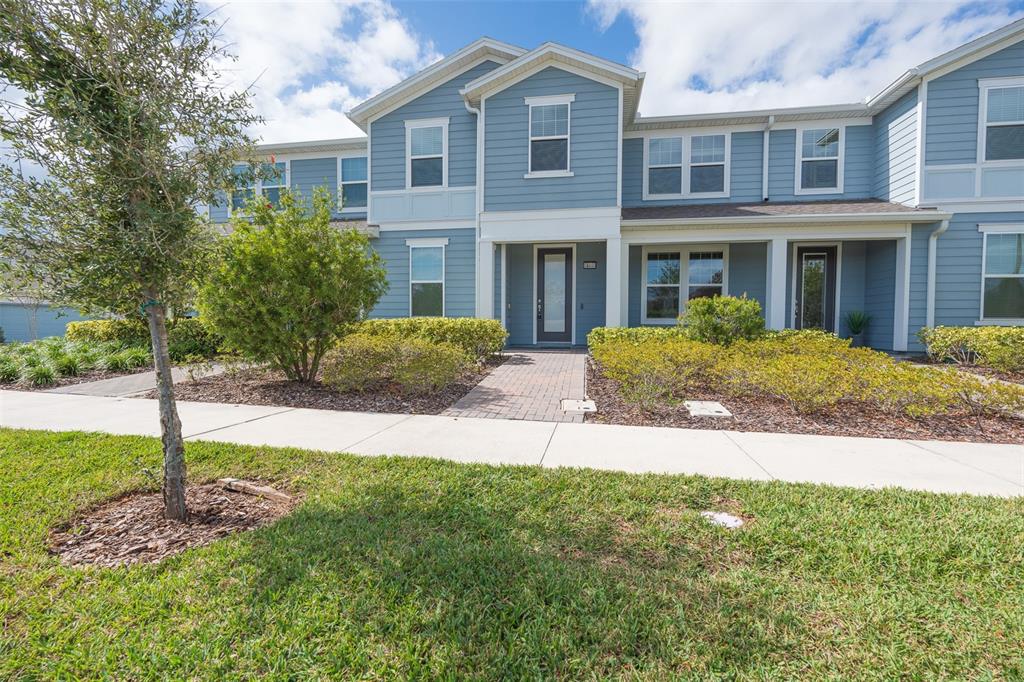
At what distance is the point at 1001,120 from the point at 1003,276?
11.2 ft

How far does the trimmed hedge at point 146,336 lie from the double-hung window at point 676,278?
10577 millimetres

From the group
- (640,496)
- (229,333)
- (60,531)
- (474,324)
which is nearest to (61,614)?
(60,531)

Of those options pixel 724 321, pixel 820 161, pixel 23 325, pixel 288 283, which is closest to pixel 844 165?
pixel 820 161

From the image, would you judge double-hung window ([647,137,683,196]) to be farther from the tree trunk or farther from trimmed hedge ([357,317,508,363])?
the tree trunk

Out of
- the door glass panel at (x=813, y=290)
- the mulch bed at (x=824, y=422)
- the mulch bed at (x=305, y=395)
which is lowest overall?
the mulch bed at (x=824, y=422)

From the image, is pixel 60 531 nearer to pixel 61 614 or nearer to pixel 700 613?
pixel 61 614

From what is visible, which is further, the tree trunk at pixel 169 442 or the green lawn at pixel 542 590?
the tree trunk at pixel 169 442

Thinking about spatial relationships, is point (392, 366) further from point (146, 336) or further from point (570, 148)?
point (146, 336)

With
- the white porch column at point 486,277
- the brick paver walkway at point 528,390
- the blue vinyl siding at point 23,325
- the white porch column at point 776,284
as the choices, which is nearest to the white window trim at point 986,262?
the white porch column at point 776,284

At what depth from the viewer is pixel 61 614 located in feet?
6.64

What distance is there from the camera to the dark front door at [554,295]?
12.1m

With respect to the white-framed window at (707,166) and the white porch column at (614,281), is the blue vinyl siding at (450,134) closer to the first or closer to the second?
the white porch column at (614,281)

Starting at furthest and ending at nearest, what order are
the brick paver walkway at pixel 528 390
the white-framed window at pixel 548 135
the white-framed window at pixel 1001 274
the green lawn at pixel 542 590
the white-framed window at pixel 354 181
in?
the white-framed window at pixel 354 181
the white-framed window at pixel 548 135
the white-framed window at pixel 1001 274
the brick paver walkway at pixel 528 390
the green lawn at pixel 542 590

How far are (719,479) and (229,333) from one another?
20.9 ft
